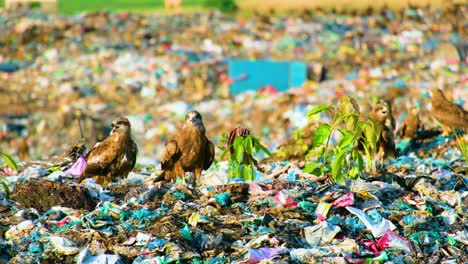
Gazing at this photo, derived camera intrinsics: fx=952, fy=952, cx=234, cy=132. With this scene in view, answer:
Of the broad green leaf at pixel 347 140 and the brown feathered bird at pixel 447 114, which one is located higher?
Answer: the broad green leaf at pixel 347 140

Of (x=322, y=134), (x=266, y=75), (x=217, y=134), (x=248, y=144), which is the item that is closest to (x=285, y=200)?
(x=248, y=144)

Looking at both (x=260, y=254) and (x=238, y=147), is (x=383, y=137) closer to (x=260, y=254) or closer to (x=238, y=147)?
(x=238, y=147)

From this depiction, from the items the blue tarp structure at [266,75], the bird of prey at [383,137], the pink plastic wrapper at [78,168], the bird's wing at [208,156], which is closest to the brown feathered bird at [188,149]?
the bird's wing at [208,156]

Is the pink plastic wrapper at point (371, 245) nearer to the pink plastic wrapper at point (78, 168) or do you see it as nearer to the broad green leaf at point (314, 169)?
the broad green leaf at point (314, 169)

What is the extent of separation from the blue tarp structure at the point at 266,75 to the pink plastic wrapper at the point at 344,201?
12650mm

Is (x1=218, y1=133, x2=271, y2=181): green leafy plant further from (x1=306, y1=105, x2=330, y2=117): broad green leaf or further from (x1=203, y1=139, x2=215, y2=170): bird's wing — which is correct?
(x1=306, y1=105, x2=330, y2=117): broad green leaf

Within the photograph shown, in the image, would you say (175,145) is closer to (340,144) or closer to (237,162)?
(237,162)

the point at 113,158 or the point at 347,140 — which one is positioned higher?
the point at 347,140

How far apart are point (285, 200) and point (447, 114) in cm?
493

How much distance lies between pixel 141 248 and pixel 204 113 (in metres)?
11.5

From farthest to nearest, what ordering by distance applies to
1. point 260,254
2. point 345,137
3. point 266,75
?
1. point 266,75
2. point 345,137
3. point 260,254

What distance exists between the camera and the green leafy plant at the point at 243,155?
643 cm

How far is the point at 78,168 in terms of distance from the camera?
7207 mm

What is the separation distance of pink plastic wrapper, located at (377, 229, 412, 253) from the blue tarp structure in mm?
13071
